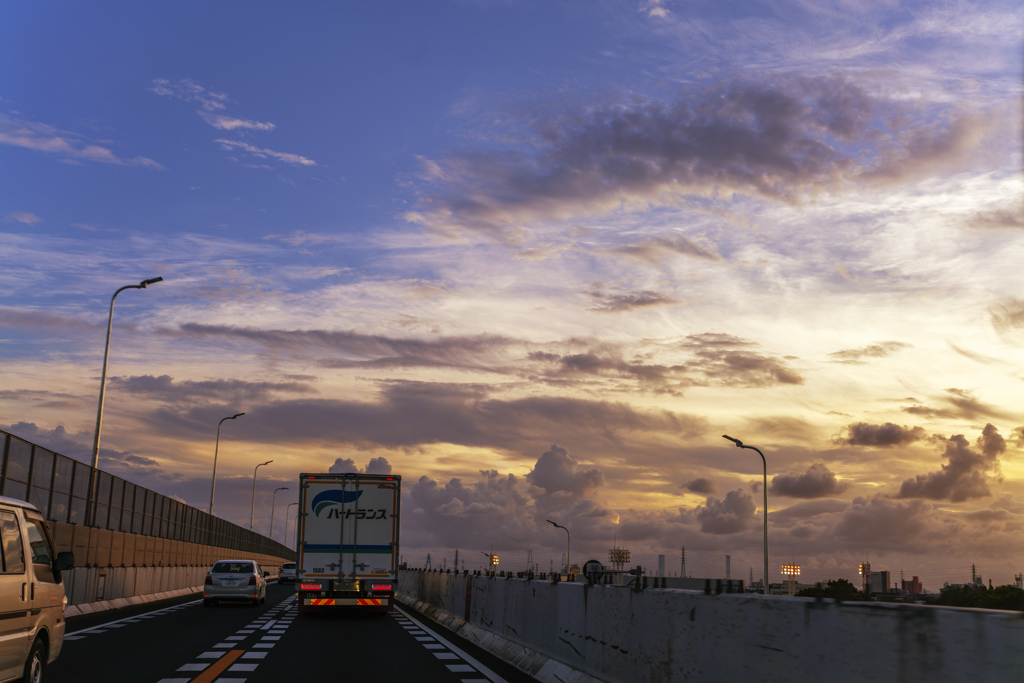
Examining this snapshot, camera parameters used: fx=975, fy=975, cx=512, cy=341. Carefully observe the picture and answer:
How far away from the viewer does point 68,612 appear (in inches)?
992

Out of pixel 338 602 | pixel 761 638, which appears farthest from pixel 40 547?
pixel 338 602

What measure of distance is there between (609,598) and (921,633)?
18.2ft

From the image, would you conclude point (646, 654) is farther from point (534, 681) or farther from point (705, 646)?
point (534, 681)

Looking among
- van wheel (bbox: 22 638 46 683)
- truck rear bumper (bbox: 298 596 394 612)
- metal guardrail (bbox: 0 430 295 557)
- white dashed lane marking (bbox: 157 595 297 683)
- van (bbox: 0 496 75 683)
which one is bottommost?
white dashed lane marking (bbox: 157 595 297 683)

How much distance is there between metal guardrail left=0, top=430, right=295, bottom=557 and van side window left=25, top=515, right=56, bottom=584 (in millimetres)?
14926

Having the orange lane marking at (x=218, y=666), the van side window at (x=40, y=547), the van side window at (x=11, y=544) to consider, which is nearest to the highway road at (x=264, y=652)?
the orange lane marking at (x=218, y=666)

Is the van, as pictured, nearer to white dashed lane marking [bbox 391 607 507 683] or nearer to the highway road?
the highway road

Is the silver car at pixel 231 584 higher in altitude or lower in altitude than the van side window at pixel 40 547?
lower

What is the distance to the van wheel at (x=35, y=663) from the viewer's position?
9758 millimetres

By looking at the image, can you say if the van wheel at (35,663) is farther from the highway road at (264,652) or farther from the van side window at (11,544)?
the highway road at (264,652)

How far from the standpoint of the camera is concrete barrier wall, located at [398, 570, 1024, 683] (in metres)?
5.44

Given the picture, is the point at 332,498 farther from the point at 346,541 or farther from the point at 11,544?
the point at 11,544

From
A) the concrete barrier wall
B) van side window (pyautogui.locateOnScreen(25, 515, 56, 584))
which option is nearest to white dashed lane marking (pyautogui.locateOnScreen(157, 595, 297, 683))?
van side window (pyautogui.locateOnScreen(25, 515, 56, 584))

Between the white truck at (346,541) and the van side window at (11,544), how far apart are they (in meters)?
16.1
